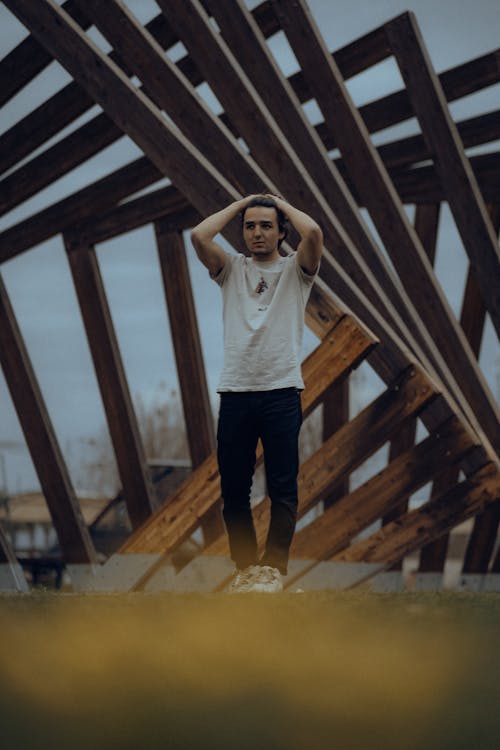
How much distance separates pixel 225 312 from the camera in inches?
178

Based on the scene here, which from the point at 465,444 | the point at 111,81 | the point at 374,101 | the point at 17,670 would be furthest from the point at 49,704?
the point at 374,101

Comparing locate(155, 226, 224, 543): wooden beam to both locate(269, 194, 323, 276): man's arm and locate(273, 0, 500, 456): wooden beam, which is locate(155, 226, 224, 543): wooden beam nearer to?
locate(273, 0, 500, 456): wooden beam

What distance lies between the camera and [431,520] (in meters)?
8.13

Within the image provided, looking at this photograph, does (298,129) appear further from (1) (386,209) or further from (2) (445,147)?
(2) (445,147)

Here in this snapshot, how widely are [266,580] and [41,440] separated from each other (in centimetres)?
635

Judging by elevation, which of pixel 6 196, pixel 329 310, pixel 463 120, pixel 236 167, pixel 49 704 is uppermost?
pixel 463 120

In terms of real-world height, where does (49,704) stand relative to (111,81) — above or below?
below

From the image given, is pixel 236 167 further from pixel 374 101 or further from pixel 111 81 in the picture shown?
pixel 374 101

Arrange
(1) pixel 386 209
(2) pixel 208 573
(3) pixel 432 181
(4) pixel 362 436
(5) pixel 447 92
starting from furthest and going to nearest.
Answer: (3) pixel 432 181
(5) pixel 447 92
(1) pixel 386 209
(2) pixel 208 573
(4) pixel 362 436

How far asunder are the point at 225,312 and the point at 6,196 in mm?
5258

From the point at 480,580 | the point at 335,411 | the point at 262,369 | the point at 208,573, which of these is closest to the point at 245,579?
the point at 262,369

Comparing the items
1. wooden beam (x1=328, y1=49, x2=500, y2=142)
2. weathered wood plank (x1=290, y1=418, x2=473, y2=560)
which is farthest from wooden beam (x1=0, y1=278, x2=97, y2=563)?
wooden beam (x1=328, y1=49, x2=500, y2=142)

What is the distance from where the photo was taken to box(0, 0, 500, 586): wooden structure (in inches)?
243

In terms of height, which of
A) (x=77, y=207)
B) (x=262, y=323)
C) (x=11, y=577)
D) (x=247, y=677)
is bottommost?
(x=247, y=677)
